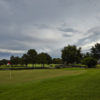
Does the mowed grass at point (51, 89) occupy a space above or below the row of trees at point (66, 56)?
below

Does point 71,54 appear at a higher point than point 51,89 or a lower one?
higher

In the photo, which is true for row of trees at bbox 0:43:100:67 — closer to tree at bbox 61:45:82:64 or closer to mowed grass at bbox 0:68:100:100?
tree at bbox 61:45:82:64

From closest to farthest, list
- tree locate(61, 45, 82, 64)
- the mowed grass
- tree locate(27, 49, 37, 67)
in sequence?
the mowed grass
tree locate(27, 49, 37, 67)
tree locate(61, 45, 82, 64)

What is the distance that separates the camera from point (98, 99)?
576 cm

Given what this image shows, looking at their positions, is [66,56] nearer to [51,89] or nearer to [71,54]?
[71,54]

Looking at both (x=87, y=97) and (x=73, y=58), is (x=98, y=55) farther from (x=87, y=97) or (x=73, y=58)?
(x=87, y=97)

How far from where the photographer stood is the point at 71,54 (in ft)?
211

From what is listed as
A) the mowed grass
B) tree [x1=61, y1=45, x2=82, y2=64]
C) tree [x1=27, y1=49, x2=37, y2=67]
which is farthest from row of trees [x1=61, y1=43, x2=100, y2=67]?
the mowed grass

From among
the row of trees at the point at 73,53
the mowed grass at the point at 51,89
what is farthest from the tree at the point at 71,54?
the mowed grass at the point at 51,89

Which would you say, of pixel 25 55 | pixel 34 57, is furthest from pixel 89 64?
pixel 25 55

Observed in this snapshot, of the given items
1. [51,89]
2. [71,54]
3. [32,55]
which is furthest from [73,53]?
[51,89]

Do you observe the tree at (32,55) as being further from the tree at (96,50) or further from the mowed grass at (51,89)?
the mowed grass at (51,89)

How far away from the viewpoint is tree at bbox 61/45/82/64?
65.0 metres

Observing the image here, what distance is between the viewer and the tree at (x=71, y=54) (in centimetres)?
6500
